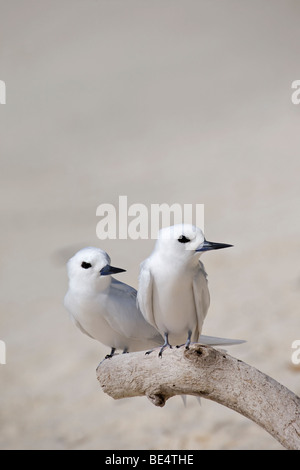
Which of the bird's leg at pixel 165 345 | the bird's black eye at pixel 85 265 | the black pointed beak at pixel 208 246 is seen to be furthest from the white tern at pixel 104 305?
the black pointed beak at pixel 208 246

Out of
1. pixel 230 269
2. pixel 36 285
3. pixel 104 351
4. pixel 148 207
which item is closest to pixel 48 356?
pixel 104 351

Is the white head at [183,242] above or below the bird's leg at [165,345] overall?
above

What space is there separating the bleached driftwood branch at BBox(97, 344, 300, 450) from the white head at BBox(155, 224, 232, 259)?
0.24 meters

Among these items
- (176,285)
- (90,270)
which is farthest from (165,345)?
(90,270)

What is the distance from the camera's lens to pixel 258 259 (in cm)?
485

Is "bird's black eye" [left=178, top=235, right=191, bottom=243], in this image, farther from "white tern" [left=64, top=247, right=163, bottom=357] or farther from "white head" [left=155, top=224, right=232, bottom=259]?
"white tern" [left=64, top=247, right=163, bottom=357]

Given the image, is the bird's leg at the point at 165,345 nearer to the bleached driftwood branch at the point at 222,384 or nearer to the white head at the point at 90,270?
the bleached driftwood branch at the point at 222,384

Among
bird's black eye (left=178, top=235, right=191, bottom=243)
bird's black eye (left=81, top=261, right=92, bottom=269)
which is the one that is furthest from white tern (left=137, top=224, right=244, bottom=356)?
bird's black eye (left=81, top=261, right=92, bottom=269)

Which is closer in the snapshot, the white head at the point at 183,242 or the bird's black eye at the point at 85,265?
the white head at the point at 183,242

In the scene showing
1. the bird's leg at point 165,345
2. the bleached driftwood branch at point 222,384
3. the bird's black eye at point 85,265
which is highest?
the bird's black eye at point 85,265

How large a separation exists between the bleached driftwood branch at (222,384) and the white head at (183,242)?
0.24 m

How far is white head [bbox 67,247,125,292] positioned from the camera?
1765 millimetres

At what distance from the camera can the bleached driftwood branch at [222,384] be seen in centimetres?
175
